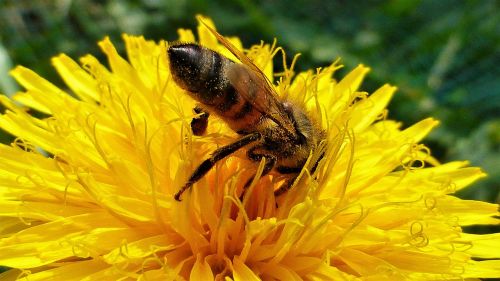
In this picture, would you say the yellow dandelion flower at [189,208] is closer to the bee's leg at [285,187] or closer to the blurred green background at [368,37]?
the bee's leg at [285,187]

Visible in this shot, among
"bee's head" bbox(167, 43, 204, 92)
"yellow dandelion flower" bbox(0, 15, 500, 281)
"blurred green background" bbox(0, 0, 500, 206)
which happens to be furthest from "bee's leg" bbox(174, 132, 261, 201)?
"blurred green background" bbox(0, 0, 500, 206)

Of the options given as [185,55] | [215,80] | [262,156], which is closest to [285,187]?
[262,156]

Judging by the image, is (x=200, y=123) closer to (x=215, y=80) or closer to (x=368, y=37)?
(x=215, y=80)

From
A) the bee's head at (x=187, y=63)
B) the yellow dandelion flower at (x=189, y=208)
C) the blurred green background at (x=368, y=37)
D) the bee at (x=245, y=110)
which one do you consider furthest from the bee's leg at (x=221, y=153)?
the blurred green background at (x=368, y=37)

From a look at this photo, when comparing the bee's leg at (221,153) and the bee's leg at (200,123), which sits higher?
the bee's leg at (200,123)

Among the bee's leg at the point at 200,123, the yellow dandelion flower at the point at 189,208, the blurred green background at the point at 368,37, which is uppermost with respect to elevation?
the blurred green background at the point at 368,37

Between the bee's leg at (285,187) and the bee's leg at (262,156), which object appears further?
the bee's leg at (285,187)
